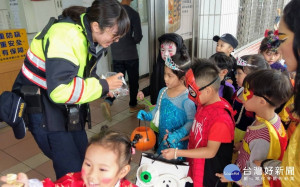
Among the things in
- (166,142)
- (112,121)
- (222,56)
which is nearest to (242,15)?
(222,56)

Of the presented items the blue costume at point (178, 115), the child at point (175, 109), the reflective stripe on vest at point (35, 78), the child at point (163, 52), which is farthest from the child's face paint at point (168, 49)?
the reflective stripe on vest at point (35, 78)

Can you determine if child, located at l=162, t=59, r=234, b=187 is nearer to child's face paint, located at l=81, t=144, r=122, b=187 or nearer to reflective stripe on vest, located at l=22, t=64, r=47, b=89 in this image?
child's face paint, located at l=81, t=144, r=122, b=187

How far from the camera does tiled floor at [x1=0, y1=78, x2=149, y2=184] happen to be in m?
2.82

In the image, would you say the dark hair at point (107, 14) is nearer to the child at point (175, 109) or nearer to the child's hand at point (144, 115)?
the child at point (175, 109)

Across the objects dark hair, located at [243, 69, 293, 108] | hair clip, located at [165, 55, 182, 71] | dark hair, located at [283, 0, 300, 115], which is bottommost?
dark hair, located at [243, 69, 293, 108]

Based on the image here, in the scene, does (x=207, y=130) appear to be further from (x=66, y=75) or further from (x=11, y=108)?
(x=11, y=108)

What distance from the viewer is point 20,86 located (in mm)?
1676

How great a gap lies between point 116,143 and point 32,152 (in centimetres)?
249

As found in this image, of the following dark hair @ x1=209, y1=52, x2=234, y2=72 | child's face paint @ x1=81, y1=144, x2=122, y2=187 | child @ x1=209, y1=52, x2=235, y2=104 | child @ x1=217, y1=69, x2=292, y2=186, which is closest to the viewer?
child's face paint @ x1=81, y1=144, x2=122, y2=187

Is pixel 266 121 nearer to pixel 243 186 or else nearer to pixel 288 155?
pixel 288 155

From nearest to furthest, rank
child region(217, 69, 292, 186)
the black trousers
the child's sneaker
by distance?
child region(217, 69, 292, 186)
the black trousers
the child's sneaker

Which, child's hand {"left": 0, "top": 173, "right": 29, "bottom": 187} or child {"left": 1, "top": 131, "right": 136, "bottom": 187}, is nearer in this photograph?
child's hand {"left": 0, "top": 173, "right": 29, "bottom": 187}

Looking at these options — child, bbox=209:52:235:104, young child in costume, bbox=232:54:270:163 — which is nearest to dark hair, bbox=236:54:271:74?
young child in costume, bbox=232:54:270:163

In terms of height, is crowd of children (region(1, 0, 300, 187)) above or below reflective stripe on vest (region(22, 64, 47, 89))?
below
